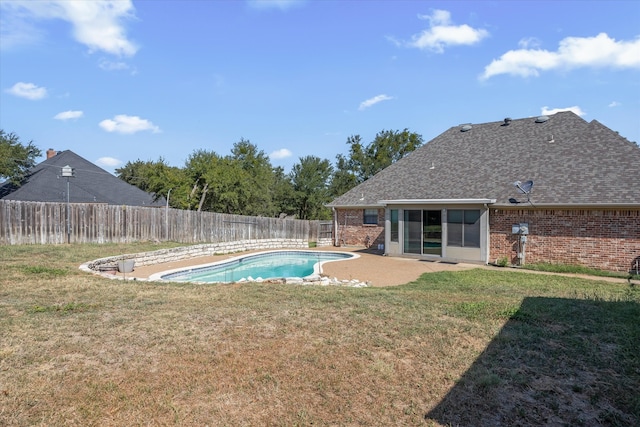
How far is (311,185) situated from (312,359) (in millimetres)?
31391

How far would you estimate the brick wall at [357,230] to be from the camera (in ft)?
62.4

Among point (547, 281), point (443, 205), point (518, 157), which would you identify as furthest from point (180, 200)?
point (547, 281)

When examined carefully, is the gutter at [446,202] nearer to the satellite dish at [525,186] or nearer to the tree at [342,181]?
the satellite dish at [525,186]

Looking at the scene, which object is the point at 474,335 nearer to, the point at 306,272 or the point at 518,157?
the point at 306,272

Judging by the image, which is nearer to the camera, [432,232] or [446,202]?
[446,202]

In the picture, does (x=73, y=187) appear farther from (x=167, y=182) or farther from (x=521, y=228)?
(x=521, y=228)

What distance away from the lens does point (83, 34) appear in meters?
13.3

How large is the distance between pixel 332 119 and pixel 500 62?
38.4ft

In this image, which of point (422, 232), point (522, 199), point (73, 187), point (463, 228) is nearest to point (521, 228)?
point (522, 199)

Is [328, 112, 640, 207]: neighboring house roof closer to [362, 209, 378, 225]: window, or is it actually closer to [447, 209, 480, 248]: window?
[362, 209, 378, 225]: window

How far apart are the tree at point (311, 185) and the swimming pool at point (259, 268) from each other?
17.4 m

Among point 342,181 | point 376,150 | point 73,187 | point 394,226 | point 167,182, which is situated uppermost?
point 376,150

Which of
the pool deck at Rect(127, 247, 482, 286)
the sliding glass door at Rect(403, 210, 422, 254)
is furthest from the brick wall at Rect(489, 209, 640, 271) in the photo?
the sliding glass door at Rect(403, 210, 422, 254)

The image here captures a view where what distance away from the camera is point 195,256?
1557 centimetres
